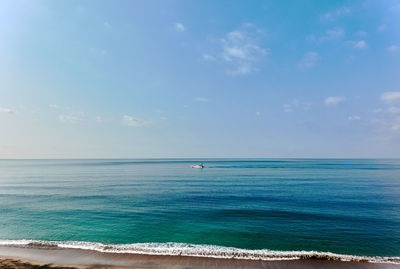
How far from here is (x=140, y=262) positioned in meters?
15.6

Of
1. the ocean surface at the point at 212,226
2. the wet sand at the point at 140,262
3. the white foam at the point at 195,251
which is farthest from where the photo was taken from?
the ocean surface at the point at 212,226

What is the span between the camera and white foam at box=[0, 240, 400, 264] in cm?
1639

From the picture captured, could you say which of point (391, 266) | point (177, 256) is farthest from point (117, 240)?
point (391, 266)

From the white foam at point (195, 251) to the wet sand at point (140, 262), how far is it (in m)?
0.60

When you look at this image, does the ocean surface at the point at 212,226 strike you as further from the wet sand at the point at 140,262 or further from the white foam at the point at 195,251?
the wet sand at the point at 140,262

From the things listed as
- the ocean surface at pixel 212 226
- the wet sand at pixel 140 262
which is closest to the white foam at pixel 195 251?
the ocean surface at pixel 212 226

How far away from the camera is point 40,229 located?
22922 mm

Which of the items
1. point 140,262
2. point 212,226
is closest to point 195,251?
point 140,262

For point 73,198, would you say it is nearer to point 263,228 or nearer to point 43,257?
point 43,257

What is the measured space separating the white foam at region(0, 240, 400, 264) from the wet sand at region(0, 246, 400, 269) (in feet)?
1.98

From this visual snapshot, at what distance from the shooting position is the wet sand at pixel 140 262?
15.0m

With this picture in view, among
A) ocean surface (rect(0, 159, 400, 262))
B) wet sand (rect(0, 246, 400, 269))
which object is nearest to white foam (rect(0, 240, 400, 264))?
ocean surface (rect(0, 159, 400, 262))

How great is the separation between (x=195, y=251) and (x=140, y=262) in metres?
4.52

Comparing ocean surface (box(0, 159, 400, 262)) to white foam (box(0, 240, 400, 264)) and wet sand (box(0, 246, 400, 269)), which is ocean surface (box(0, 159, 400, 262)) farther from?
wet sand (box(0, 246, 400, 269))
